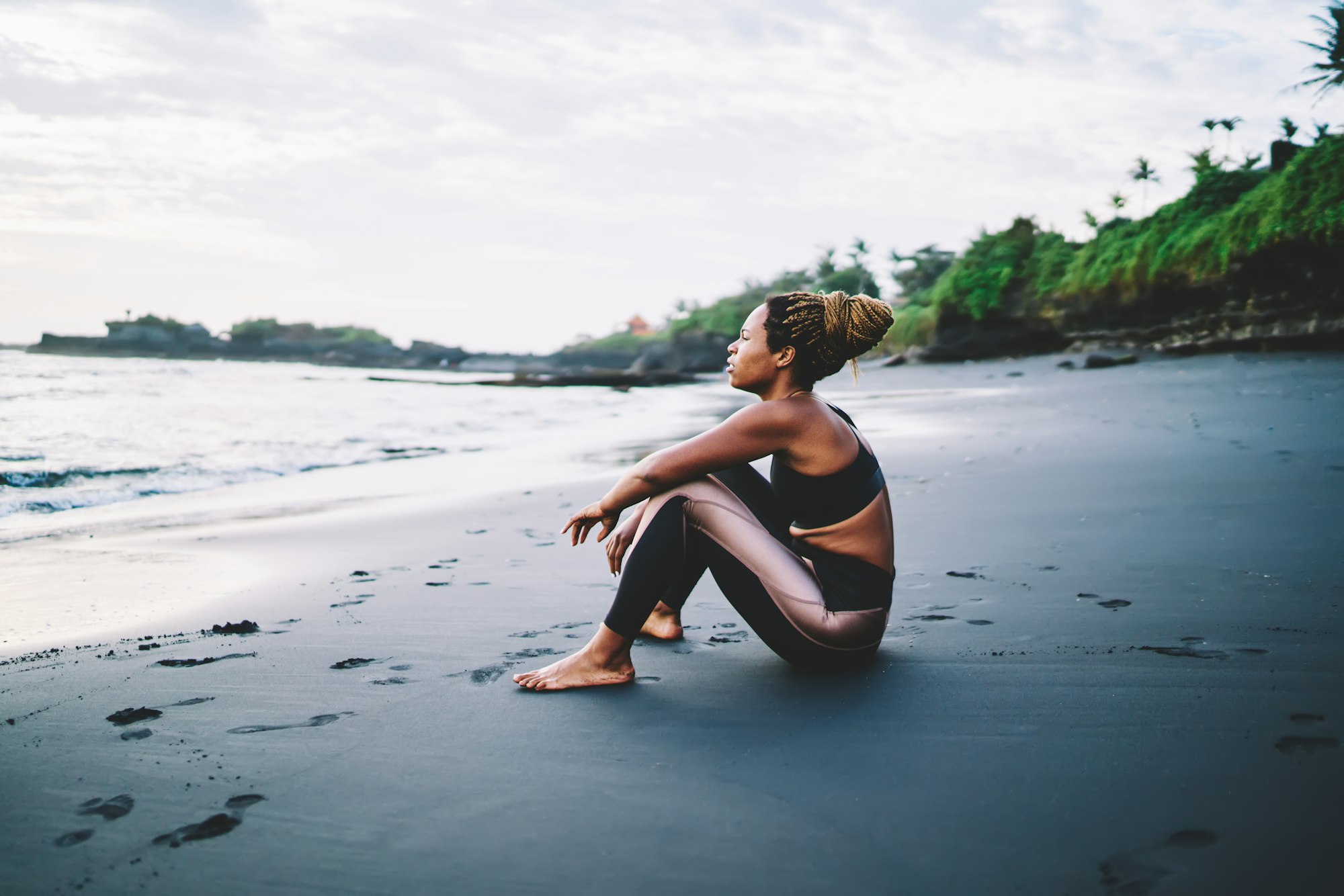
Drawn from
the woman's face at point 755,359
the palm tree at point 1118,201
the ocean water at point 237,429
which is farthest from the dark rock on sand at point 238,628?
the palm tree at point 1118,201

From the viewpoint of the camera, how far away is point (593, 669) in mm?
2518

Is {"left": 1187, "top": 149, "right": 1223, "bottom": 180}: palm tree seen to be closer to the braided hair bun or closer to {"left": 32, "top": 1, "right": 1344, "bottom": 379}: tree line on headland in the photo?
{"left": 32, "top": 1, "right": 1344, "bottom": 379}: tree line on headland

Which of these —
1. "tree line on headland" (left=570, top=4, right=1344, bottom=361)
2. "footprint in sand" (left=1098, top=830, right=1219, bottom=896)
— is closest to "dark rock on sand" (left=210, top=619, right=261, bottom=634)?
"footprint in sand" (left=1098, top=830, right=1219, bottom=896)

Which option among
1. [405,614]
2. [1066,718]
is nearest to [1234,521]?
[1066,718]

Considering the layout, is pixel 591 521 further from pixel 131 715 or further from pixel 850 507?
pixel 131 715

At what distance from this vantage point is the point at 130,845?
Result: 1658 mm

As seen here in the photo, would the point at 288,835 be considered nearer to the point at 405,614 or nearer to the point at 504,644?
the point at 504,644

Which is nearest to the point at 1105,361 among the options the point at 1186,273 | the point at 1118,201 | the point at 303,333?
the point at 1186,273

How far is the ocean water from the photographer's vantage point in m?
8.75

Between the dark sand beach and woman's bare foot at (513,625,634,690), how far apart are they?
49mm

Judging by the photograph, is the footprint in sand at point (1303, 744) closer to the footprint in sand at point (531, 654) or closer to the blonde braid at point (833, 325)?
the blonde braid at point (833, 325)

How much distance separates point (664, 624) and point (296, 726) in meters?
1.22

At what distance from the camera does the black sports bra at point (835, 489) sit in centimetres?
250

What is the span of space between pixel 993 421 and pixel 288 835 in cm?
974
